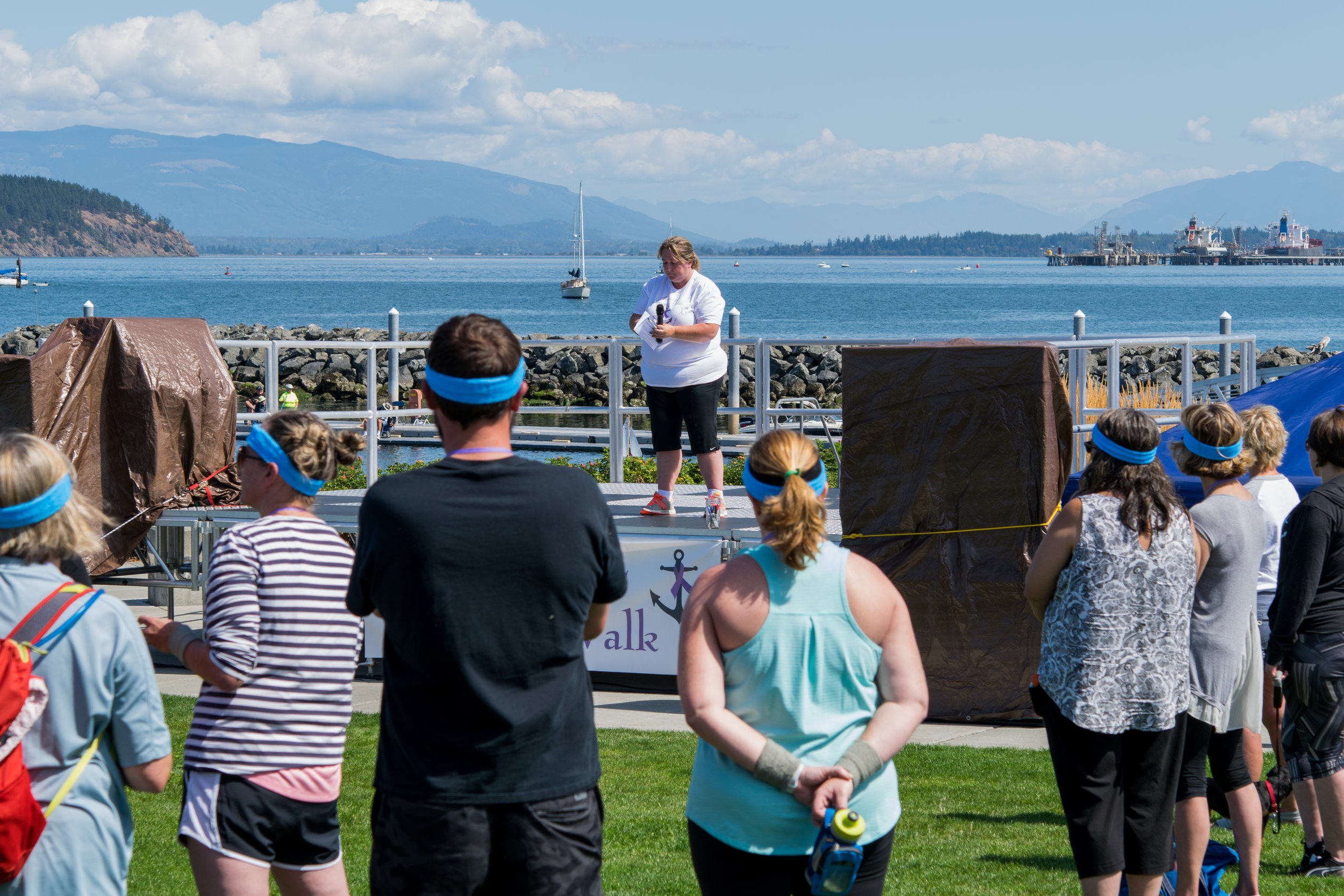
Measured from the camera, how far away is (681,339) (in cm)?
805

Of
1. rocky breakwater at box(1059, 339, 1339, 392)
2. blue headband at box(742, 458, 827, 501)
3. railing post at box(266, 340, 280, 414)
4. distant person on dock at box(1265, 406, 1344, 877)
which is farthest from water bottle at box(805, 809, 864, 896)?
rocky breakwater at box(1059, 339, 1339, 392)

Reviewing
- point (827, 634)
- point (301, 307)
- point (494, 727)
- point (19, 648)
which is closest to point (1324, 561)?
point (827, 634)

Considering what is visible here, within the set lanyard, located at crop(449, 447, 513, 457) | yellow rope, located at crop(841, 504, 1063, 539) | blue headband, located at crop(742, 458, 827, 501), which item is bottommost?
yellow rope, located at crop(841, 504, 1063, 539)

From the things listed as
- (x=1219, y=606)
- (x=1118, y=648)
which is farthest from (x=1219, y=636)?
(x=1118, y=648)

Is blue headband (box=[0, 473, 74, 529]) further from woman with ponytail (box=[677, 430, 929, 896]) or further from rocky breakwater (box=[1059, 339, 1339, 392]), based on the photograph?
rocky breakwater (box=[1059, 339, 1339, 392])

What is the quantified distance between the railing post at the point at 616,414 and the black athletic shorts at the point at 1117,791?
20.5 ft

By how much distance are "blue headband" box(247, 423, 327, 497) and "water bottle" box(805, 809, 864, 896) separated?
1516 mm

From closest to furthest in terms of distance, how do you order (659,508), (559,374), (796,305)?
(659,508) < (559,374) < (796,305)

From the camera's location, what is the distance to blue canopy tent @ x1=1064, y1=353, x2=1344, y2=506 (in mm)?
7477

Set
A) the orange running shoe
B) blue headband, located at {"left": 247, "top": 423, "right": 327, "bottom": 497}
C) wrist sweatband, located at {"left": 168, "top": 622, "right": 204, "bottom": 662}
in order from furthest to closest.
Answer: the orange running shoe, blue headband, located at {"left": 247, "top": 423, "right": 327, "bottom": 497}, wrist sweatband, located at {"left": 168, "top": 622, "right": 204, "bottom": 662}

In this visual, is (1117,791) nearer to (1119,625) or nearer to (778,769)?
(1119,625)

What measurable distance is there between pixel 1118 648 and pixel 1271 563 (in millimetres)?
1919

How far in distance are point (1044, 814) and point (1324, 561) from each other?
1978 mm

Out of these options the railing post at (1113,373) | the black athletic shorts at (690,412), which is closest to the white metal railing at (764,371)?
the railing post at (1113,373)
